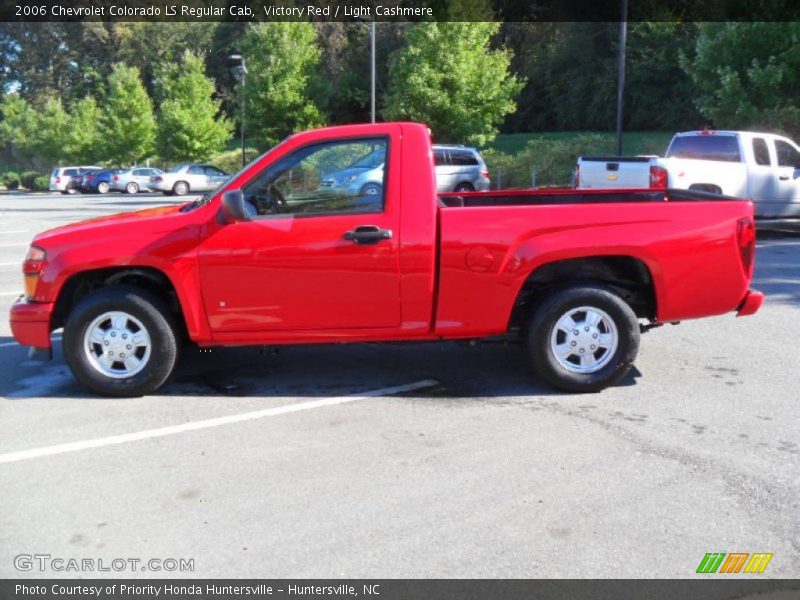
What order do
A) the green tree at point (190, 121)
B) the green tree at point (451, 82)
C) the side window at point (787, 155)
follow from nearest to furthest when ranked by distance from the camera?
1. the side window at point (787, 155)
2. the green tree at point (451, 82)
3. the green tree at point (190, 121)

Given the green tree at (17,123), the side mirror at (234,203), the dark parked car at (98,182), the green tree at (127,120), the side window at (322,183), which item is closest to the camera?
the side mirror at (234,203)

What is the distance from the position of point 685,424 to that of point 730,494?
1.11 metres

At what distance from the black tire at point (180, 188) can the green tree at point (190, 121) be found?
20.9ft

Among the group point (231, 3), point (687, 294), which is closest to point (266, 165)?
point (687, 294)

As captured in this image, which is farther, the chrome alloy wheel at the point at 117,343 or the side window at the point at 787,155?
the side window at the point at 787,155

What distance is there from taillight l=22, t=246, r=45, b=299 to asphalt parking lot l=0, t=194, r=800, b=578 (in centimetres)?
83

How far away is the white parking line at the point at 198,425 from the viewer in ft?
16.7

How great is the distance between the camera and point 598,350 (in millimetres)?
6125

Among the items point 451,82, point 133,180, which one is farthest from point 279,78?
point 133,180

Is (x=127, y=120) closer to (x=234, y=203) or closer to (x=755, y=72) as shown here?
(x=755, y=72)

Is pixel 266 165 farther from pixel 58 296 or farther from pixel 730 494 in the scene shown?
pixel 730 494

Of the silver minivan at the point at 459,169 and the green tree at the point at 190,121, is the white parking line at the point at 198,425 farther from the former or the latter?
the green tree at the point at 190,121

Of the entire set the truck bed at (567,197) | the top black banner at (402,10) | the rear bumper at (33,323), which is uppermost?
the top black banner at (402,10)

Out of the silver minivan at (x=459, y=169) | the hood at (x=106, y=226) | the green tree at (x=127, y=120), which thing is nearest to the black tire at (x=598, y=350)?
the hood at (x=106, y=226)
